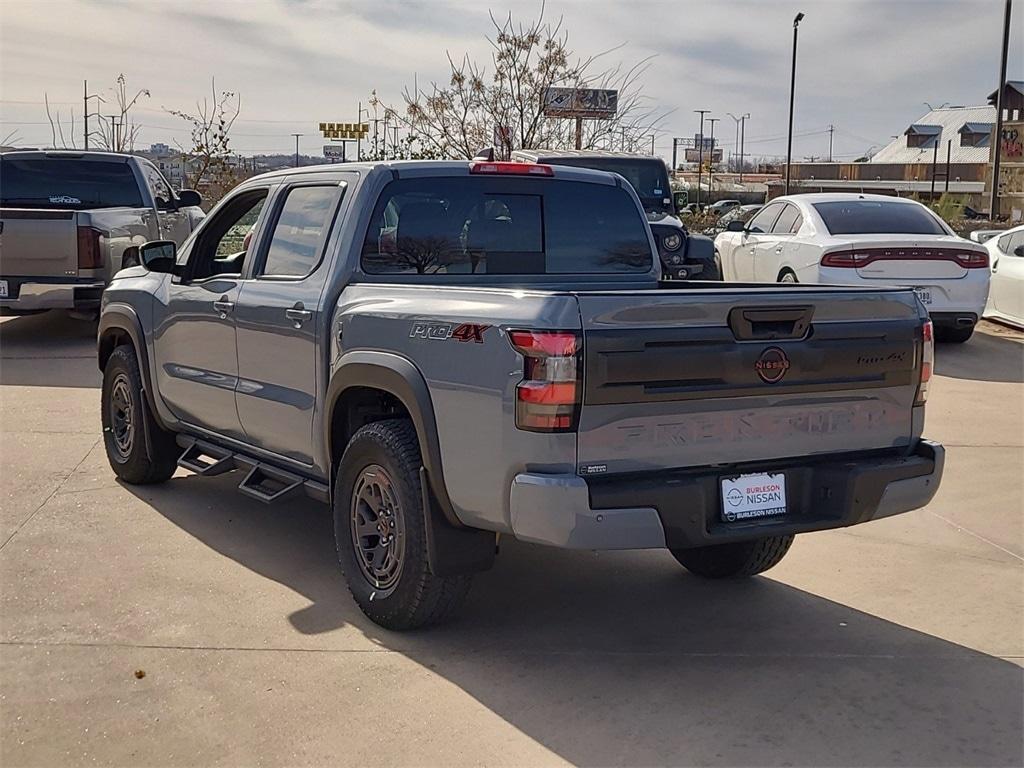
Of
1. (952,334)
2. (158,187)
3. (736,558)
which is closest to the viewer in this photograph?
(736,558)

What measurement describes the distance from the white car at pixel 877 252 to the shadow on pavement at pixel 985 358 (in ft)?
0.79

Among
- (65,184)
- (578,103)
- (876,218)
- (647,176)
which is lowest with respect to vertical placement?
(876,218)

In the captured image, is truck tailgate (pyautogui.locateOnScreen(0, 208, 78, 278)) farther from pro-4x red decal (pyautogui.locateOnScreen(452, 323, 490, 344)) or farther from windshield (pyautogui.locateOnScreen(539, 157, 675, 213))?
pro-4x red decal (pyautogui.locateOnScreen(452, 323, 490, 344))

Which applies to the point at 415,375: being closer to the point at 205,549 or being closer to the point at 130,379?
the point at 205,549

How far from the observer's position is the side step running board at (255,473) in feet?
17.9

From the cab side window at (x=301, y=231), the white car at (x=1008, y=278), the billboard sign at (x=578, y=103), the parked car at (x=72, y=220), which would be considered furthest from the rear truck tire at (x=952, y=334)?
the billboard sign at (x=578, y=103)

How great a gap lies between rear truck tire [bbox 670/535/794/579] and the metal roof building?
81857 mm

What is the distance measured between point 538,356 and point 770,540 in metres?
1.97

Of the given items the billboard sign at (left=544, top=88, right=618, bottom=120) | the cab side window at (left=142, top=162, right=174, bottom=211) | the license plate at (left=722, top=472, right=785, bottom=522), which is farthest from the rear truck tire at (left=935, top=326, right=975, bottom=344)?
the billboard sign at (left=544, top=88, right=618, bottom=120)

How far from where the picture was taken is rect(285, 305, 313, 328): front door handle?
5.29 meters

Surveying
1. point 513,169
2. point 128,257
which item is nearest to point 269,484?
point 513,169

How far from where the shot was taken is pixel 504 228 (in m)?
5.61

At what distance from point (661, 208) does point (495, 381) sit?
11.6m

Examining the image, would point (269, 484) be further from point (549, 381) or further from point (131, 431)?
point (549, 381)
